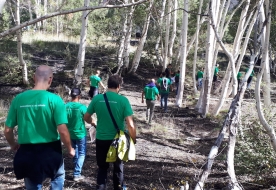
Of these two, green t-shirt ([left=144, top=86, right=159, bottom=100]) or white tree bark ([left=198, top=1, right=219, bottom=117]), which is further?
white tree bark ([left=198, top=1, right=219, bottom=117])

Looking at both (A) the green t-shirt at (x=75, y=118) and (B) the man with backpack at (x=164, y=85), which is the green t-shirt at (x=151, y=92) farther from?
(A) the green t-shirt at (x=75, y=118)

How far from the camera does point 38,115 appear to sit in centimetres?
350

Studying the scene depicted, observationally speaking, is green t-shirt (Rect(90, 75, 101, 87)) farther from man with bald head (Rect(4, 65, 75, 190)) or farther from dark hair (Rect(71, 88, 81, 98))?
man with bald head (Rect(4, 65, 75, 190))

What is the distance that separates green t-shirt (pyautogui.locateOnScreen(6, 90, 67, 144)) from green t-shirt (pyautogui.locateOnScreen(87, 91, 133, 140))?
1120mm

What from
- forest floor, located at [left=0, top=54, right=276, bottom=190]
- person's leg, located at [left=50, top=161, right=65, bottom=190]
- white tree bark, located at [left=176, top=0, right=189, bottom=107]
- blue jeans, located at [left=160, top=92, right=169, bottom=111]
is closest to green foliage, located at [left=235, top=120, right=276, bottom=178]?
forest floor, located at [left=0, top=54, right=276, bottom=190]

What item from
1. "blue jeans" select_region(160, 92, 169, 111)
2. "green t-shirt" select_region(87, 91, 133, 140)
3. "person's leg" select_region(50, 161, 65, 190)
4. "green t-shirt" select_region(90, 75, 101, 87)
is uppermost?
"green t-shirt" select_region(87, 91, 133, 140)

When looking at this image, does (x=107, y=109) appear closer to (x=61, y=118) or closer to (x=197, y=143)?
(x=61, y=118)

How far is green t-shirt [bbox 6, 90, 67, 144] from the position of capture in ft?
11.4

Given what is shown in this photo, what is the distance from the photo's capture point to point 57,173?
3688mm

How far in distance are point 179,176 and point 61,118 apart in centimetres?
385

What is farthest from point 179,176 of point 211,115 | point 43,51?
point 43,51

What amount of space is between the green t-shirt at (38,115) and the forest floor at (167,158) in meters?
1.82

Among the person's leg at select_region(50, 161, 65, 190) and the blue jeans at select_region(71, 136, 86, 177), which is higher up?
the person's leg at select_region(50, 161, 65, 190)

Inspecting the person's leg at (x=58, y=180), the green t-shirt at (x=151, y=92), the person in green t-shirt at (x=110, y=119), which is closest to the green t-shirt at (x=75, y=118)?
the person in green t-shirt at (x=110, y=119)
